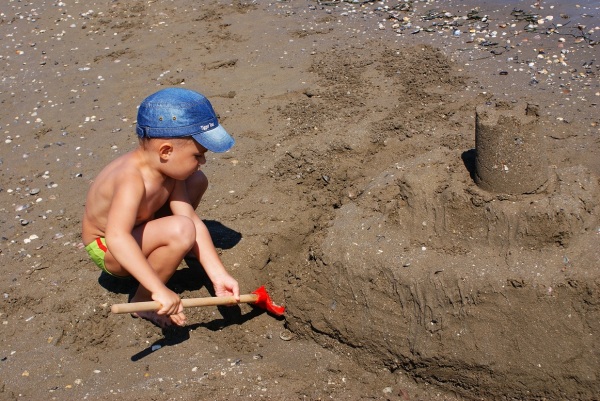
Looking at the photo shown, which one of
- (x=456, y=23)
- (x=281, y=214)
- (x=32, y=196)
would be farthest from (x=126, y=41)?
(x=281, y=214)

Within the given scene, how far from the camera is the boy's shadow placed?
3496 millimetres

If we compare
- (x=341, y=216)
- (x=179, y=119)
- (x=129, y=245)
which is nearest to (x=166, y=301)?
(x=129, y=245)

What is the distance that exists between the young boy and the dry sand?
34 centimetres

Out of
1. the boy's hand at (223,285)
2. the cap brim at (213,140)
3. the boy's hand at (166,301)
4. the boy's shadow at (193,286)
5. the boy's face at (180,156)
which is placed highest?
the cap brim at (213,140)

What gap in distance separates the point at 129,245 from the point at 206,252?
1.79ft

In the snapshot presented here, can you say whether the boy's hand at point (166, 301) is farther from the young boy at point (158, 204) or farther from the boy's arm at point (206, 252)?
the boy's arm at point (206, 252)

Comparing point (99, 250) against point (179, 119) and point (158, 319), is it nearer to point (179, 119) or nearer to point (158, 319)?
point (158, 319)

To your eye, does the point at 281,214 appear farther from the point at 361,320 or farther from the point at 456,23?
the point at 456,23

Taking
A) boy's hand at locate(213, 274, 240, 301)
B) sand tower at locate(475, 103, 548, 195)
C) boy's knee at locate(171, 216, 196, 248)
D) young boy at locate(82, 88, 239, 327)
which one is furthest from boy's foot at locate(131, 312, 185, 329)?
sand tower at locate(475, 103, 548, 195)

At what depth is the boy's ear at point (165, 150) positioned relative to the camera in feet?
10.3

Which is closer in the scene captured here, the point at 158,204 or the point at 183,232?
the point at 183,232

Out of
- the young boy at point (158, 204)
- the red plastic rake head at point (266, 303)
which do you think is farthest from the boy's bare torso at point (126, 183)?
the red plastic rake head at point (266, 303)

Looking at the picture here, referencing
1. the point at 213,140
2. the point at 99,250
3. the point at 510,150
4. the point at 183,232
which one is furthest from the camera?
the point at 99,250

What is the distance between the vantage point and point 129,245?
309cm
